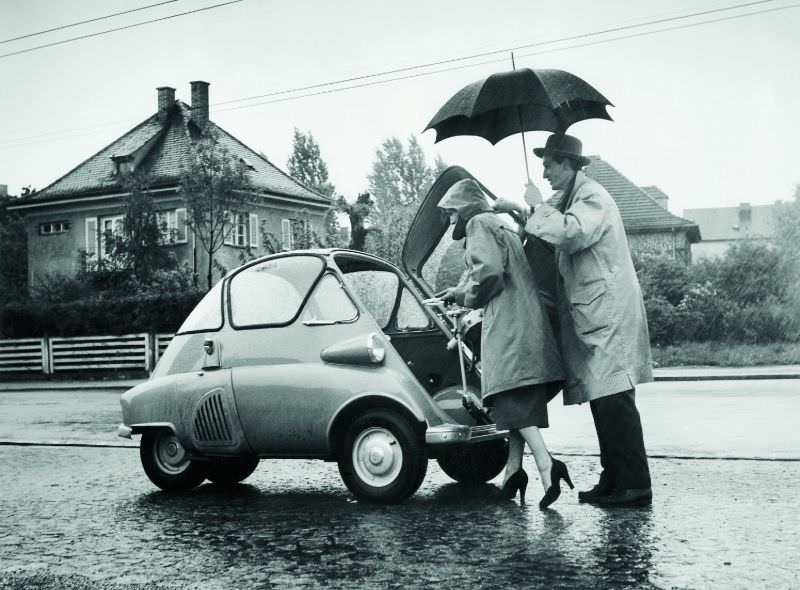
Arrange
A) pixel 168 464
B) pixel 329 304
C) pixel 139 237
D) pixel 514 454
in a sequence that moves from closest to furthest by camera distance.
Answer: pixel 514 454 → pixel 329 304 → pixel 168 464 → pixel 139 237

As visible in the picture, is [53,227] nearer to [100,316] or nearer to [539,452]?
[100,316]

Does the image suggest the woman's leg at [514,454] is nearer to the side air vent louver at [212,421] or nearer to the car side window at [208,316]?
the side air vent louver at [212,421]

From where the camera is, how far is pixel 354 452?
6.68 m

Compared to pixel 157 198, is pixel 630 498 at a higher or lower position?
lower

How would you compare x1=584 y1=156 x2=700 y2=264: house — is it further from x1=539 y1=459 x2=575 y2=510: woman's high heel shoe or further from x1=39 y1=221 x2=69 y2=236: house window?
x1=539 y1=459 x2=575 y2=510: woman's high heel shoe

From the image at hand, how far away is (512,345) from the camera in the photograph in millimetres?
6285

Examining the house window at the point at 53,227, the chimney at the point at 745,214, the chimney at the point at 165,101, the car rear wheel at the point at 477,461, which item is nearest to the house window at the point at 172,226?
the house window at the point at 53,227

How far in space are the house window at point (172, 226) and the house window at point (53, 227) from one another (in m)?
5.77

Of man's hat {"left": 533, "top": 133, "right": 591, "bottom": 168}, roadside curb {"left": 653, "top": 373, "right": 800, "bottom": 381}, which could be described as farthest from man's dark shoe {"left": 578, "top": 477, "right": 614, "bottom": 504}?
roadside curb {"left": 653, "top": 373, "right": 800, "bottom": 381}

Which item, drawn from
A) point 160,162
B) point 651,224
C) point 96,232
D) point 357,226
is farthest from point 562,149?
point 651,224

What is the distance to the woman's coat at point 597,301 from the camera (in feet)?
20.1

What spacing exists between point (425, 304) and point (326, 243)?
3080 cm

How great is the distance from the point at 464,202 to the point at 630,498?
6.93 feet

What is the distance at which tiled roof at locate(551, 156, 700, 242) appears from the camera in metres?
48.4
